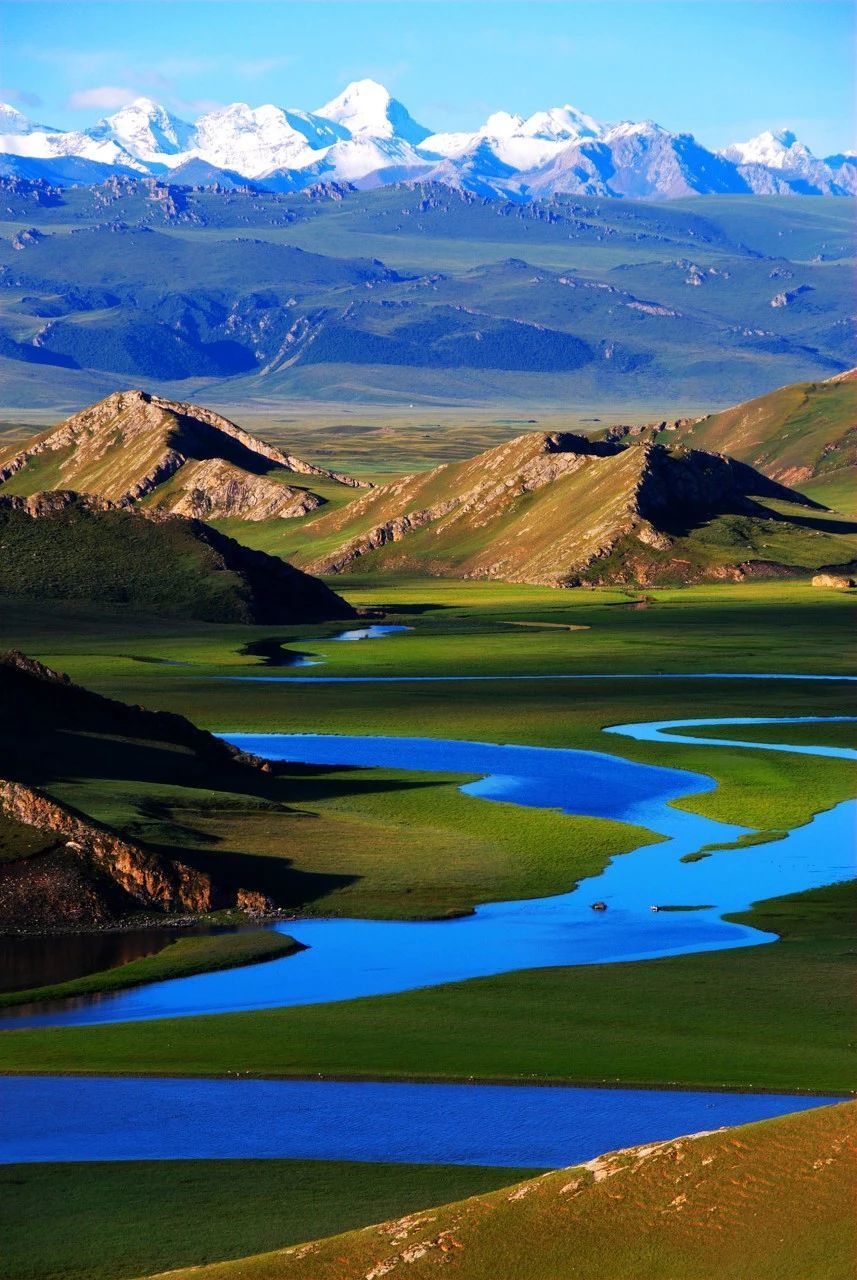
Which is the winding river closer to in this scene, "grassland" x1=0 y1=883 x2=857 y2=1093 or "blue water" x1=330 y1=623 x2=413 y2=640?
"grassland" x1=0 y1=883 x2=857 y2=1093

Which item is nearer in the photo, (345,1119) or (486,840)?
(345,1119)

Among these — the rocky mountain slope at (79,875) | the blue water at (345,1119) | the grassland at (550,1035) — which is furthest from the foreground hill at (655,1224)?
→ the rocky mountain slope at (79,875)

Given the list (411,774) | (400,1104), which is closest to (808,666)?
(411,774)

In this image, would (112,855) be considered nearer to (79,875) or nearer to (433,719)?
(79,875)

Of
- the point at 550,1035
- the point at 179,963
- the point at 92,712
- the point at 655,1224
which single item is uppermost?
the point at 655,1224

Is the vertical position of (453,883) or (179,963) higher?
(179,963)

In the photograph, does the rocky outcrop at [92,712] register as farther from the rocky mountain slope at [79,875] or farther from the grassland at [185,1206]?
the grassland at [185,1206]

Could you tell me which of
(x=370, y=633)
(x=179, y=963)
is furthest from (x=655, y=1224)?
(x=370, y=633)
